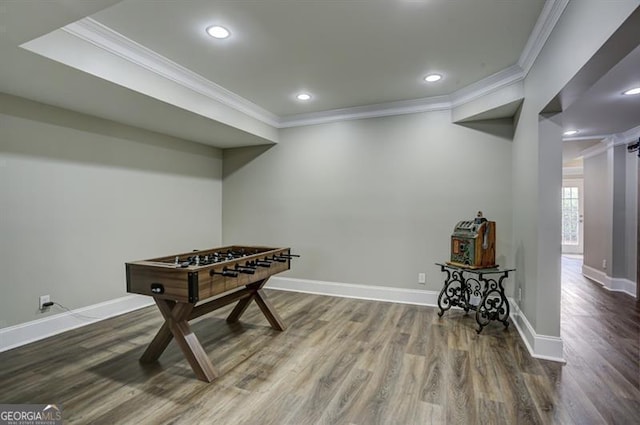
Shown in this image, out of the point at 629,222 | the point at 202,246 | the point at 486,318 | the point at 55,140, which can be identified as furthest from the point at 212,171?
the point at 629,222

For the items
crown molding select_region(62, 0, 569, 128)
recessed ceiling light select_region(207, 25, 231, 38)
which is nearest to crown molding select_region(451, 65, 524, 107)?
crown molding select_region(62, 0, 569, 128)

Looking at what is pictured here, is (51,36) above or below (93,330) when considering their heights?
above

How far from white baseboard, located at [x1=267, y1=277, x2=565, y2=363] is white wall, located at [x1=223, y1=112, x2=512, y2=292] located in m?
0.10

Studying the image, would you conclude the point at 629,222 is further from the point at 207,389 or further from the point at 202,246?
the point at 202,246

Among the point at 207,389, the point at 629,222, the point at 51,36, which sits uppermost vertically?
the point at 51,36

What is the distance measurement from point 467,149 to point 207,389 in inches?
148

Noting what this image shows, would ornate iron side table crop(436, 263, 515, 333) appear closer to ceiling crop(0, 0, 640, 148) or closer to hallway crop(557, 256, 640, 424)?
hallway crop(557, 256, 640, 424)

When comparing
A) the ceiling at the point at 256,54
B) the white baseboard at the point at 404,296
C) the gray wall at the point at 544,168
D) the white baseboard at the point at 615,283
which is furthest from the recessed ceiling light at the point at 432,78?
the white baseboard at the point at 615,283

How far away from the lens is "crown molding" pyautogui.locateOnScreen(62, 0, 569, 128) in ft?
7.56

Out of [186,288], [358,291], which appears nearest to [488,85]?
[358,291]

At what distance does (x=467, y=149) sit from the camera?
3859mm

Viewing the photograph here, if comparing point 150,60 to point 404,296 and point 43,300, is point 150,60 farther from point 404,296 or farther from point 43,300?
point 404,296

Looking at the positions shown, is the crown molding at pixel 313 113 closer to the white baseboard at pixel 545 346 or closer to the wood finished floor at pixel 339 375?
the white baseboard at pixel 545 346

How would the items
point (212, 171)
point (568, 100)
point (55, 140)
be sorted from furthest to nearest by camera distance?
point (212, 171) → point (55, 140) → point (568, 100)
